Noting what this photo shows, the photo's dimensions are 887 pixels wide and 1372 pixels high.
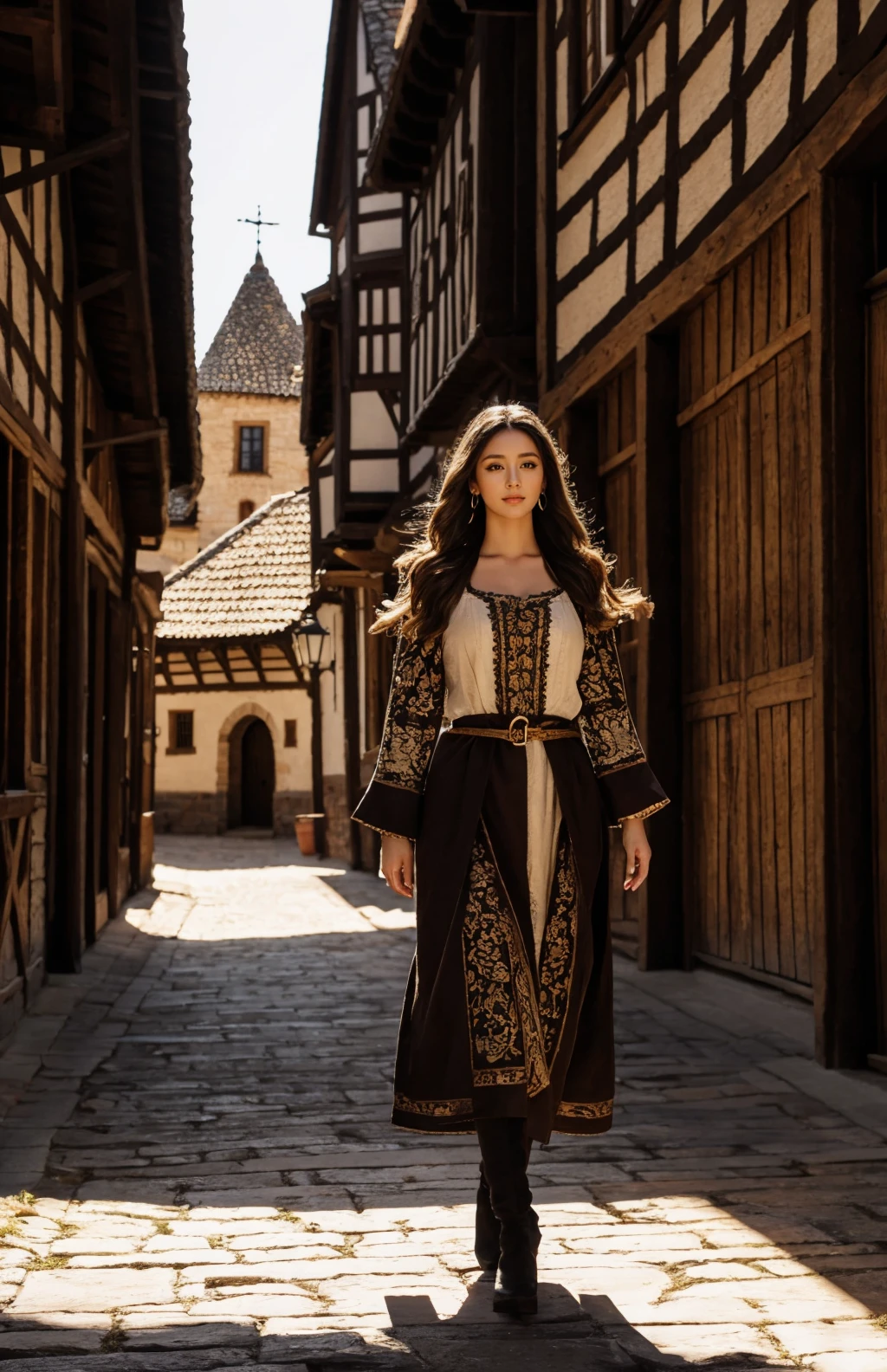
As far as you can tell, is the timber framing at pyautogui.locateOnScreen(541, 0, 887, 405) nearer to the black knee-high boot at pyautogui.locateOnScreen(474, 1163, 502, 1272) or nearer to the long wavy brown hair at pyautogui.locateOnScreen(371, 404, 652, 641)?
the long wavy brown hair at pyautogui.locateOnScreen(371, 404, 652, 641)

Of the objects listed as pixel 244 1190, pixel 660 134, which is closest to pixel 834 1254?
pixel 244 1190

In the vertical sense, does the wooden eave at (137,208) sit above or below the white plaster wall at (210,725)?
above

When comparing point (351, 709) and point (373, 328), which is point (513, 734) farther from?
point (351, 709)

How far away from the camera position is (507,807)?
3.71m

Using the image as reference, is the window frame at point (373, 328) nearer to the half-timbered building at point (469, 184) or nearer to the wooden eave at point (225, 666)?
the half-timbered building at point (469, 184)

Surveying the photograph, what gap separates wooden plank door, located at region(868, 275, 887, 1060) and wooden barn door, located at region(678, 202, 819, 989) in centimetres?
34

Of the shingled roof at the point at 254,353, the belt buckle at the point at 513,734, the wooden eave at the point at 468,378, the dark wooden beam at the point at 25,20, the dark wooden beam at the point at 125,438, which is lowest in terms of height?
the belt buckle at the point at 513,734

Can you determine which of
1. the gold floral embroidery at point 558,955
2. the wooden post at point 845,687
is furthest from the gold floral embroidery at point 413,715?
the wooden post at point 845,687

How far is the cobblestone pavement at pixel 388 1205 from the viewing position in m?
3.30

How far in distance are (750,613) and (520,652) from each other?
3.93m

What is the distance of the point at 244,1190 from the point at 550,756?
5.50ft

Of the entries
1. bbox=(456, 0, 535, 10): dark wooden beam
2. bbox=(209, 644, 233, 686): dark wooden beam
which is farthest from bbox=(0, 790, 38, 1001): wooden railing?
bbox=(209, 644, 233, 686): dark wooden beam

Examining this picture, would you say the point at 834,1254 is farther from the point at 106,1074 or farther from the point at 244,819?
the point at 244,819

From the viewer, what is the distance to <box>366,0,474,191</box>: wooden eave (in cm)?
1220
